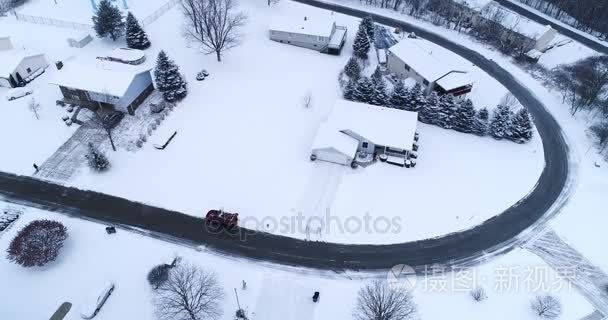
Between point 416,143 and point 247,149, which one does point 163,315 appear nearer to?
point 247,149

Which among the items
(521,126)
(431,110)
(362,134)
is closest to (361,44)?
(431,110)

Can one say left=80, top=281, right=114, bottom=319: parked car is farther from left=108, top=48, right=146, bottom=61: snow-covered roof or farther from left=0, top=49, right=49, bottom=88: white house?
left=0, top=49, right=49, bottom=88: white house

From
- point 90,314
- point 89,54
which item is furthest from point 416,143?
point 89,54

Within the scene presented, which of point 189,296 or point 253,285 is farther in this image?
point 253,285

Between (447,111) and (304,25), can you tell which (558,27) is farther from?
(304,25)

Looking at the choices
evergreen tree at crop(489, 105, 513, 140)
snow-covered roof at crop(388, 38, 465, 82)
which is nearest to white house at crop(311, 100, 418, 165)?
snow-covered roof at crop(388, 38, 465, 82)

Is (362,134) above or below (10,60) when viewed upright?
above
